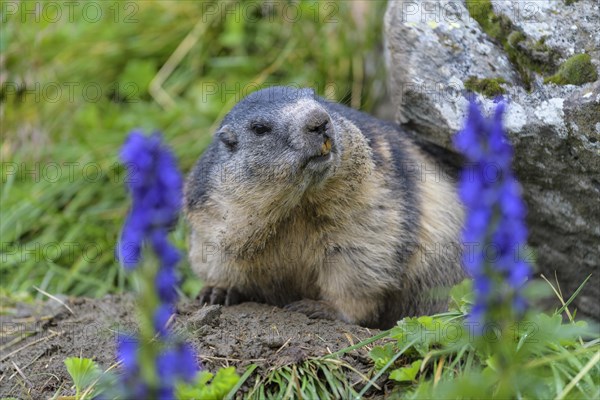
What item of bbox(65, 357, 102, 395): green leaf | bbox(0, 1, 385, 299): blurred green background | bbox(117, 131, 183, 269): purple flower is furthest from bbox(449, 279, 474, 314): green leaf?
bbox(0, 1, 385, 299): blurred green background

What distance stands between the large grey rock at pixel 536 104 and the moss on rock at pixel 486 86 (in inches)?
1.3

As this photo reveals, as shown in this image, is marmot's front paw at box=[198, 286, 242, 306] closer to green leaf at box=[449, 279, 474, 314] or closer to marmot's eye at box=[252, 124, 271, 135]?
marmot's eye at box=[252, 124, 271, 135]

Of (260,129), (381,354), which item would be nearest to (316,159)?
(260,129)

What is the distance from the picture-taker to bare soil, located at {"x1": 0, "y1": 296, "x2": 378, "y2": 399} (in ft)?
14.2

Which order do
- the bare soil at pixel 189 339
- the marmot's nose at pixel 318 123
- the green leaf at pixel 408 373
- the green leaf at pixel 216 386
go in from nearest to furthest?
the green leaf at pixel 216 386, the green leaf at pixel 408 373, the bare soil at pixel 189 339, the marmot's nose at pixel 318 123

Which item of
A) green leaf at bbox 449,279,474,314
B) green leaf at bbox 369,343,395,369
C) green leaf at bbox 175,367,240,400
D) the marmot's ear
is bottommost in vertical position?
green leaf at bbox 175,367,240,400

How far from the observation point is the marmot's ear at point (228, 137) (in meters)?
5.11

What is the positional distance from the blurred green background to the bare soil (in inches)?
54.4

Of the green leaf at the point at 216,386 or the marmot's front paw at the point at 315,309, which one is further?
the marmot's front paw at the point at 315,309

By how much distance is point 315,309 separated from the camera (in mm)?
5250

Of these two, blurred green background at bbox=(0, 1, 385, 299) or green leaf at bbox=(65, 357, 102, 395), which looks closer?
green leaf at bbox=(65, 357, 102, 395)

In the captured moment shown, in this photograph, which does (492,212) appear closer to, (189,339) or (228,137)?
(189,339)

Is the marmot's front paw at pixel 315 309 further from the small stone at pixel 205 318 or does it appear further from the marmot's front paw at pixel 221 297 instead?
the small stone at pixel 205 318

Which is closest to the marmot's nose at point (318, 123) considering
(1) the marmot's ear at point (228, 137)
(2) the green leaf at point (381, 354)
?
(1) the marmot's ear at point (228, 137)
